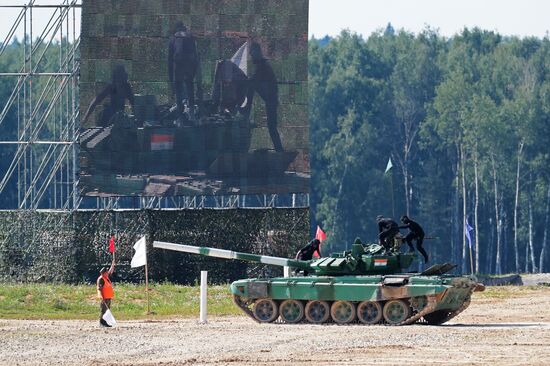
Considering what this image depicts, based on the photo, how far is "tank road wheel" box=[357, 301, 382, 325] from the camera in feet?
128

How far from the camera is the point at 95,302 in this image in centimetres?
4800

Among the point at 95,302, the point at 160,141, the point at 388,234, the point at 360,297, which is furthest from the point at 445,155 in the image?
the point at 360,297

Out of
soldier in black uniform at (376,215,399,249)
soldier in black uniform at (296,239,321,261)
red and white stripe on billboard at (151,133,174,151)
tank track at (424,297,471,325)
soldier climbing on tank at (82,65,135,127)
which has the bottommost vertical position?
tank track at (424,297,471,325)

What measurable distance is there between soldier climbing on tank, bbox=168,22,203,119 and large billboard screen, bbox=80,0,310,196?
31 mm

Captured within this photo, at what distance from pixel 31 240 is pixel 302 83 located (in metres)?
9.95

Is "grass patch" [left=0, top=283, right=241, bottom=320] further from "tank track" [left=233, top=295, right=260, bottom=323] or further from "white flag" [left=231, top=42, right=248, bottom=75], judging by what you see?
"white flag" [left=231, top=42, right=248, bottom=75]

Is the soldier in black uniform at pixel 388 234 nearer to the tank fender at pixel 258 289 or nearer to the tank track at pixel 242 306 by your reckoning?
the tank fender at pixel 258 289

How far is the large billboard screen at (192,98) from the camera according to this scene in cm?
5331

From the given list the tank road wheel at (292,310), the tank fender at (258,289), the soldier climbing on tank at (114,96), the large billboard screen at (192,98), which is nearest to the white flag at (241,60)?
the large billboard screen at (192,98)

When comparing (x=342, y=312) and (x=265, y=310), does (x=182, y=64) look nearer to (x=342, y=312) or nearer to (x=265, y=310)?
(x=265, y=310)

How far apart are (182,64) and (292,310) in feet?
51.8

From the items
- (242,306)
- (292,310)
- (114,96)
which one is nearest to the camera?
(292,310)

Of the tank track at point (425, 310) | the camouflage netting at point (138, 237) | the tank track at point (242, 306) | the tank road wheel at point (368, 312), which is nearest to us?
the tank track at point (425, 310)

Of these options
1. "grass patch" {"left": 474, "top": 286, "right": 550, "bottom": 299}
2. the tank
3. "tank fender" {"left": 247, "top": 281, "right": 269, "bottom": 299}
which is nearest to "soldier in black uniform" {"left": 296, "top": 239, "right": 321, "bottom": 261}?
the tank
